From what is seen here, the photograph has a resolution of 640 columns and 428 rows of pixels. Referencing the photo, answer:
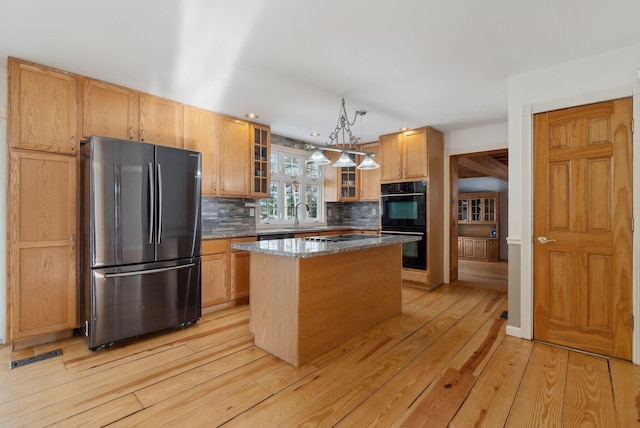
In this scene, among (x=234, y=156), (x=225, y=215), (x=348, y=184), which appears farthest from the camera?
(x=348, y=184)

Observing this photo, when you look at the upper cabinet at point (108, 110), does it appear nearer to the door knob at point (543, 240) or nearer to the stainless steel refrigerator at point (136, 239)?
the stainless steel refrigerator at point (136, 239)

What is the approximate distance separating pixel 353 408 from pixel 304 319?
718 millimetres

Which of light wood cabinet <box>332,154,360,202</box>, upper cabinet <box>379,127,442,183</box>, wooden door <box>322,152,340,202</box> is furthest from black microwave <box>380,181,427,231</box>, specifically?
wooden door <box>322,152,340,202</box>

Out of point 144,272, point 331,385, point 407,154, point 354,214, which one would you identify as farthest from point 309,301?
point 354,214

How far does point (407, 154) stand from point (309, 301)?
10.6 feet

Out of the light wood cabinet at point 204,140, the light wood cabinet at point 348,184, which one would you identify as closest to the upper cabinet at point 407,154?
the light wood cabinet at point 348,184

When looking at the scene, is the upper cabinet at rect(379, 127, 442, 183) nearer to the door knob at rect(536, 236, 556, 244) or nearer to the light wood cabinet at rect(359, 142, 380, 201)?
the light wood cabinet at rect(359, 142, 380, 201)

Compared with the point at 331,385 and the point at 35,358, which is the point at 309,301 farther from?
the point at 35,358

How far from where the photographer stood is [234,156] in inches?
160

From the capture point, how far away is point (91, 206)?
8.50 feet

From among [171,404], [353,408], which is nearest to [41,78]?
[171,404]

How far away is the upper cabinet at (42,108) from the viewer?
2.53 metres

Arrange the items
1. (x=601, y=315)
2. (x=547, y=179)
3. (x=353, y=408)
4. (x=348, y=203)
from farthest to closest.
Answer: (x=348, y=203) < (x=547, y=179) < (x=601, y=315) < (x=353, y=408)

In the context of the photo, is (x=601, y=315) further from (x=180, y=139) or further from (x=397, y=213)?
(x=180, y=139)
